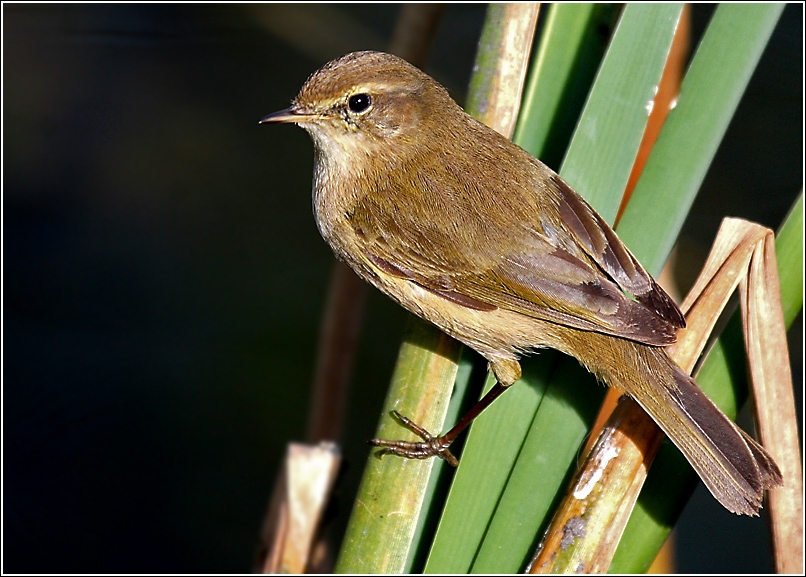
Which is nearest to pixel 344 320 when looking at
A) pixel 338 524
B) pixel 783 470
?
pixel 338 524

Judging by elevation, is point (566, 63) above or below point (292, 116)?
above

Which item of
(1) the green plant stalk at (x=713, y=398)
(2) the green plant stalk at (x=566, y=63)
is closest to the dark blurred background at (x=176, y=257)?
(1) the green plant stalk at (x=713, y=398)

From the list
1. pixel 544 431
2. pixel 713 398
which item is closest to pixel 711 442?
pixel 713 398

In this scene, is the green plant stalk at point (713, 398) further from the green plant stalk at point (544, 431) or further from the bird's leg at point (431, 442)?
the bird's leg at point (431, 442)

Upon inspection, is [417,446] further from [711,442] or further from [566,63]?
[566,63]

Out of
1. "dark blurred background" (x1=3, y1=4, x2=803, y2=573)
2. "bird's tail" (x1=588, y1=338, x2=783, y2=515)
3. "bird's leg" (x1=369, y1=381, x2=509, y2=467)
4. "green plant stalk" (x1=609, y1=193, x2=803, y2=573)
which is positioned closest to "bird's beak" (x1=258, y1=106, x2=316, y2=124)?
"bird's leg" (x1=369, y1=381, x2=509, y2=467)

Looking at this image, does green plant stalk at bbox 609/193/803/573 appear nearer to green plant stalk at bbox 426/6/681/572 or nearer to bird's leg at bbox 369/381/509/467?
green plant stalk at bbox 426/6/681/572
